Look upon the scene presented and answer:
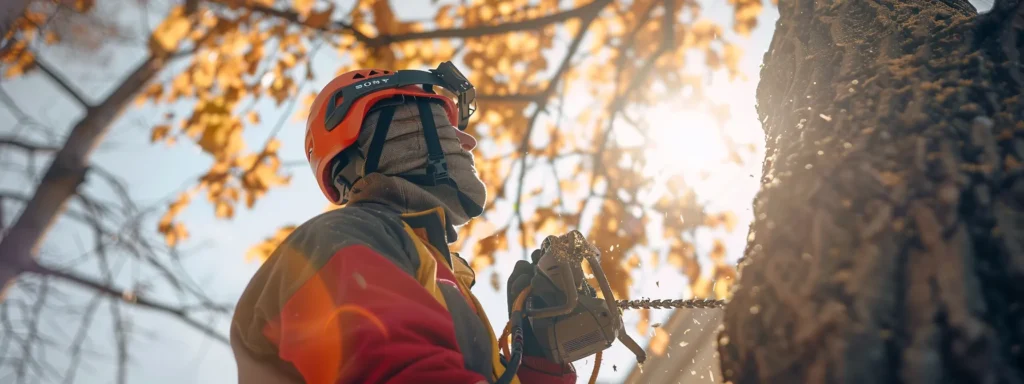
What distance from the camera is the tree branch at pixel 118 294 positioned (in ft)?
15.7

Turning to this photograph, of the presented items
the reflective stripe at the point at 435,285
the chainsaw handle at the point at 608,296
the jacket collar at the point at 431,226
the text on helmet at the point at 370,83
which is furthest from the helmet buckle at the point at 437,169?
the chainsaw handle at the point at 608,296

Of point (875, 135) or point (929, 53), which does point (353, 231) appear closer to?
point (875, 135)

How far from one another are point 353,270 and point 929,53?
1.38m

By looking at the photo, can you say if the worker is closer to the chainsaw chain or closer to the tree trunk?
the chainsaw chain

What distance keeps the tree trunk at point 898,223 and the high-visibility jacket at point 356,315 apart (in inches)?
28.9

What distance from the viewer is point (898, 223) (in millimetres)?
921

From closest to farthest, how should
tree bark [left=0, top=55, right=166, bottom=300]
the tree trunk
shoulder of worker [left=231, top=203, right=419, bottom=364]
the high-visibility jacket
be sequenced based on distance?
the tree trunk → the high-visibility jacket → shoulder of worker [left=231, top=203, right=419, bottom=364] → tree bark [left=0, top=55, right=166, bottom=300]

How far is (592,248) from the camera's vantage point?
271cm

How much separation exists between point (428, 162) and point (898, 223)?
6.23 feet

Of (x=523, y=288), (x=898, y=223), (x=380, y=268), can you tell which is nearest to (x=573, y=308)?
(x=523, y=288)

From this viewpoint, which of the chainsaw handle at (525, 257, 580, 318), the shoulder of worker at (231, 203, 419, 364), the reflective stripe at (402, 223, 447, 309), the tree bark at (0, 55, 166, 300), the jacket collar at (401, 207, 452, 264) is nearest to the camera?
the shoulder of worker at (231, 203, 419, 364)

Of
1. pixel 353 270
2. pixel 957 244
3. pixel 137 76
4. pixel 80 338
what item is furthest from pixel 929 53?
pixel 137 76

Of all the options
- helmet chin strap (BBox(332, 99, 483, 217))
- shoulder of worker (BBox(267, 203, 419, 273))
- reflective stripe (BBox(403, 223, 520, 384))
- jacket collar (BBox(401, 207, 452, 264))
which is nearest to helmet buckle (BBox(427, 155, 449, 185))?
helmet chin strap (BBox(332, 99, 483, 217))

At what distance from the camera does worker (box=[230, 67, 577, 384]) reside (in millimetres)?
1479
